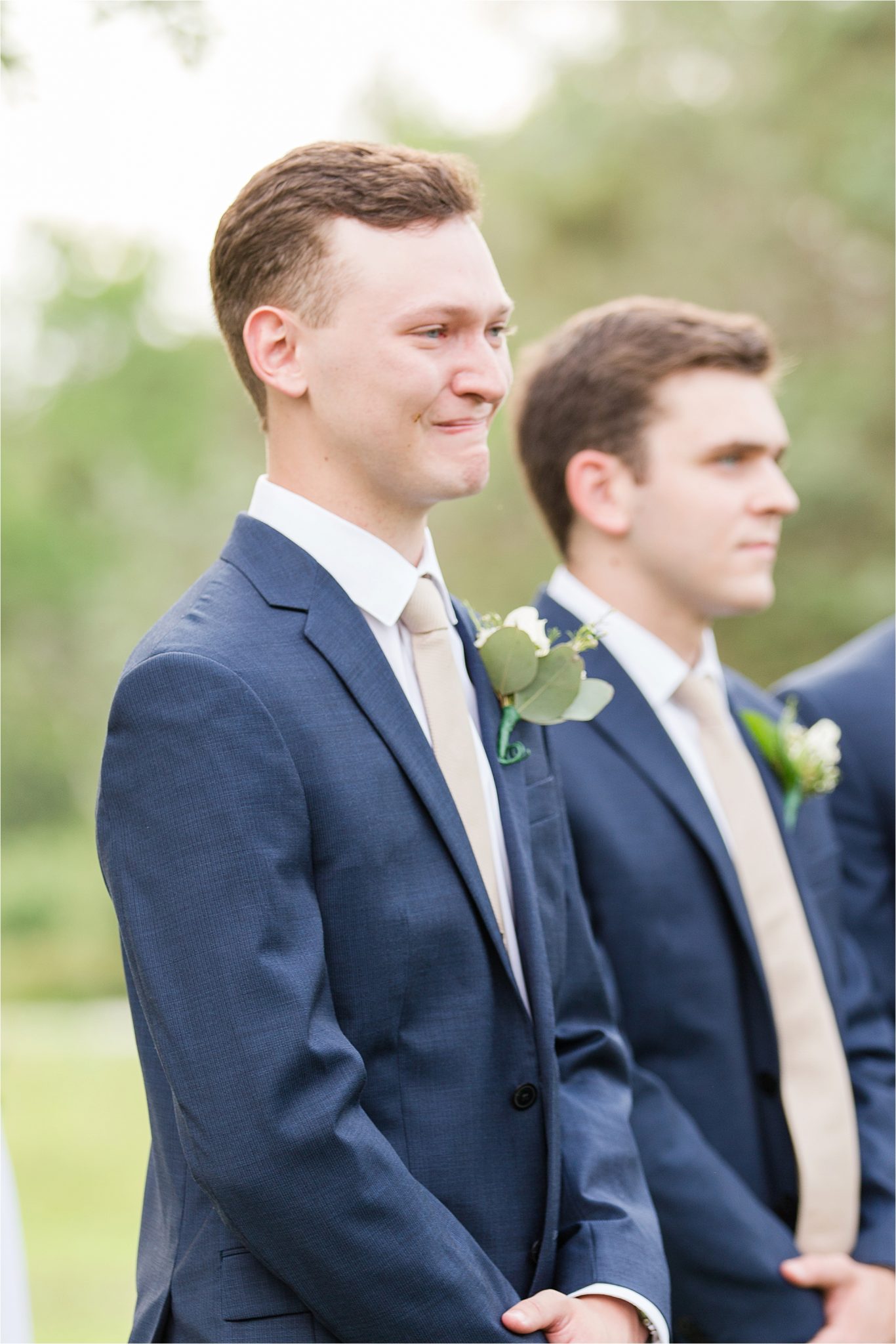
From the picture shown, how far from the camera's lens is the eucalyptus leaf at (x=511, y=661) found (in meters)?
2.45

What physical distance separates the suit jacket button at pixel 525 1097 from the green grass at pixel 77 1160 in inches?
233

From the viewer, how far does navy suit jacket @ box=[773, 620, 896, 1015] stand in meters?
3.70

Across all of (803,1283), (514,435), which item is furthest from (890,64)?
(803,1283)

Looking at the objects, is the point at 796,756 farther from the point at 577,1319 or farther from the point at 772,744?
the point at 577,1319

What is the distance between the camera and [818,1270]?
114 inches

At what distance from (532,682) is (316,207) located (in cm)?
90

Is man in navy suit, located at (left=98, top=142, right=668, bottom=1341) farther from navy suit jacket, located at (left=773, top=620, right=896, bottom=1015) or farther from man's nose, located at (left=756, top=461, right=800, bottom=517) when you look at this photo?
navy suit jacket, located at (left=773, top=620, right=896, bottom=1015)

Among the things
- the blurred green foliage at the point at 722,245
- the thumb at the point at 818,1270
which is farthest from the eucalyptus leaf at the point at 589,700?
the blurred green foliage at the point at 722,245

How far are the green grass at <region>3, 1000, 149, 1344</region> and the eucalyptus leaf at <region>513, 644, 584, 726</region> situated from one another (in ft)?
19.8

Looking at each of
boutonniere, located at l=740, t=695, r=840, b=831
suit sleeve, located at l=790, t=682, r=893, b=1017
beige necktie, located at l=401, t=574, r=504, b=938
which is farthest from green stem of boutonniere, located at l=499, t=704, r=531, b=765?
suit sleeve, located at l=790, t=682, r=893, b=1017

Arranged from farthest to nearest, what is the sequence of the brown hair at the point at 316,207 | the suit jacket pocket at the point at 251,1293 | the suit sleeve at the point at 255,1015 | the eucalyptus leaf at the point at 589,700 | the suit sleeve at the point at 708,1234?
the suit sleeve at the point at 708,1234
the eucalyptus leaf at the point at 589,700
the brown hair at the point at 316,207
the suit jacket pocket at the point at 251,1293
the suit sleeve at the point at 255,1015

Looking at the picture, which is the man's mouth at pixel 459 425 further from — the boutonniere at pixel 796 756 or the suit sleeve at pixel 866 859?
the suit sleeve at pixel 866 859

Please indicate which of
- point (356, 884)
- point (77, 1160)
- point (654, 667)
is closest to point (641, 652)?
point (654, 667)

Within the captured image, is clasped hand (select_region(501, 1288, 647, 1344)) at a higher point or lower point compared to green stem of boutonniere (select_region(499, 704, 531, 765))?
lower
